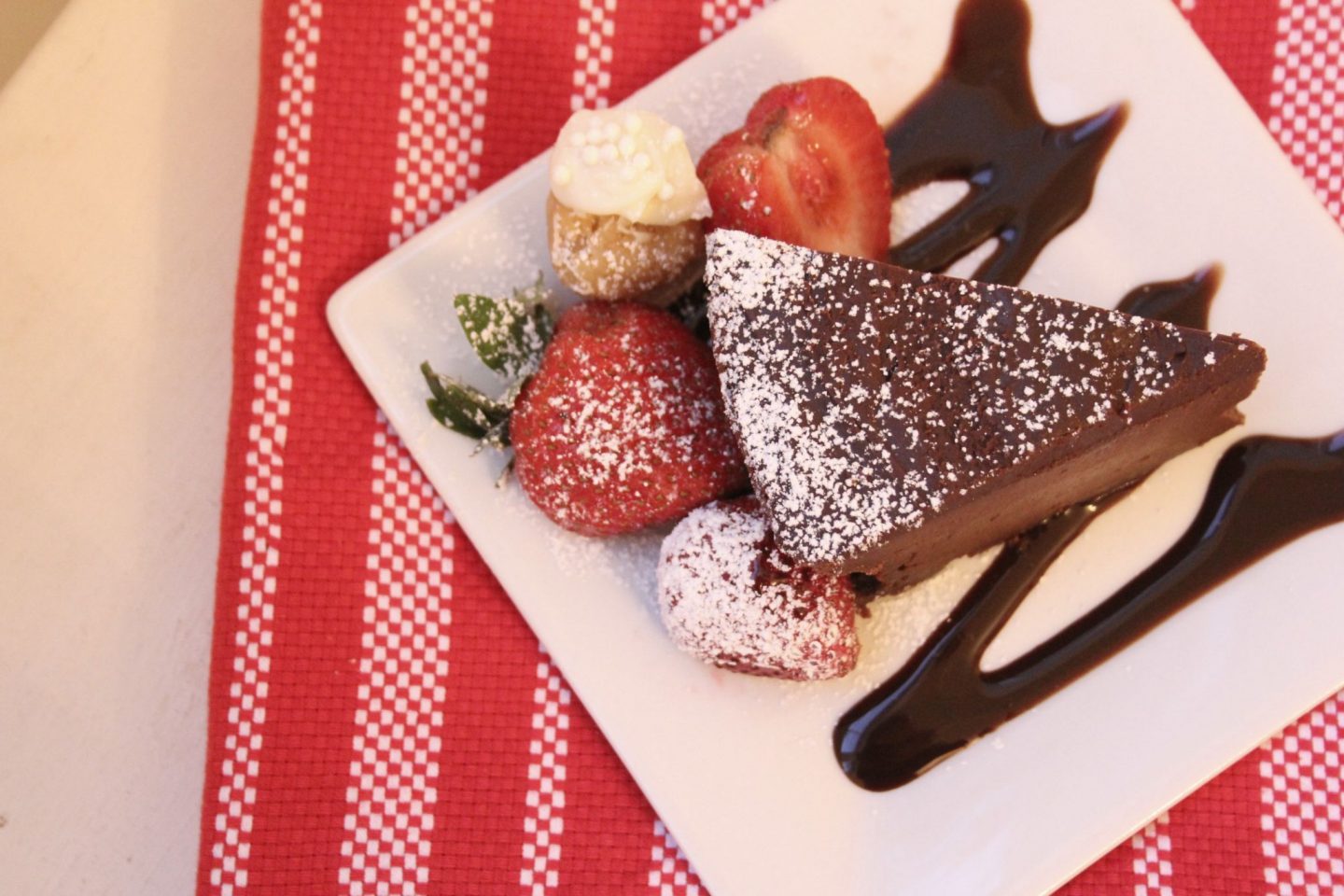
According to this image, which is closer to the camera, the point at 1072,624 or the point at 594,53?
the point at 1072,624

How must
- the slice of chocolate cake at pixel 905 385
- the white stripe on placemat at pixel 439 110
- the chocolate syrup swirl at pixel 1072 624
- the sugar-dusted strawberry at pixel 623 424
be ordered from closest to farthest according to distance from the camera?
the slice of chocolate cake at pixel 905 385 < the sugar-dusted strawberry at pixel 623 424 < the chocolate syrup swirl at pixel 1072 624 < the white stripe on placemat at pixel 439 110

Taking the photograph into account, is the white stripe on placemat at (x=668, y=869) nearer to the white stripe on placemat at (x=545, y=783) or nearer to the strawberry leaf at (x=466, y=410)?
the white stripe on placemat at (x=545, y=783)

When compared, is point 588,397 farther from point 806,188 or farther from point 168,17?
point 168,17

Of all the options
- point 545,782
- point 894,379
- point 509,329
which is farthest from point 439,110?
point 545,782

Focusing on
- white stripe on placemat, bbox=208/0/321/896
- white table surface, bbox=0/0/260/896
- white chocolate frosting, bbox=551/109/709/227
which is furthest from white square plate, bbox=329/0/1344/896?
white table surface, bbox=0/0/260/896

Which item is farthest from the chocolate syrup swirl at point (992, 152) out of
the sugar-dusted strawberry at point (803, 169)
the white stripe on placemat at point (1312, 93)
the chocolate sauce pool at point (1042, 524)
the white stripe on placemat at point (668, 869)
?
the white stripe on placemat at point (668, 869)

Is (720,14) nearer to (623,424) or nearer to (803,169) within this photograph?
(803,169)
